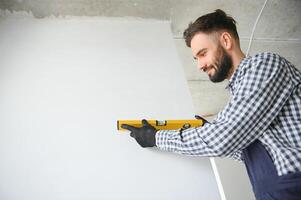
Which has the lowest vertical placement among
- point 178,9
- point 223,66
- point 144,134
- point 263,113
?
point 263,113

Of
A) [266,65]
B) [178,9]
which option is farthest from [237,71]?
[178,9]

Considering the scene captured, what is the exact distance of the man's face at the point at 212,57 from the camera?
4.00 ft

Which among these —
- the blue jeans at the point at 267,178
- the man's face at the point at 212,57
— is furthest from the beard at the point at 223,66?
the blue jeans at the point at 267,178

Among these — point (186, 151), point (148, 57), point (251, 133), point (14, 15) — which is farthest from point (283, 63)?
point (14, 15)

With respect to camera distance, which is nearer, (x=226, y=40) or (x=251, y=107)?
(x=251, y=107)

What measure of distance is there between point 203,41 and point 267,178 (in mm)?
661

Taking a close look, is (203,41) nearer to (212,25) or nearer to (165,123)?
(212,25)

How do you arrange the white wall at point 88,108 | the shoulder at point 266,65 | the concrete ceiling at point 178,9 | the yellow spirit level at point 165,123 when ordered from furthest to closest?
the concrete ceiling at point 178,9
the yellow spirit level at point 165,123
the white wall at point 88,108
the shoulder at point 266,65

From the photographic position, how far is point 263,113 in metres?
0.90

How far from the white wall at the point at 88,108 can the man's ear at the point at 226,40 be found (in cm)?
36

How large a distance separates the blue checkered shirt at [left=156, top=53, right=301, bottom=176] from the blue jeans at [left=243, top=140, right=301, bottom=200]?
3 cm

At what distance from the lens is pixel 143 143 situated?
47.9 inches

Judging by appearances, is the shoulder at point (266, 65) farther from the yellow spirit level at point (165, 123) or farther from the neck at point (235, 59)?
the yellow spirit level at point (165, 123)

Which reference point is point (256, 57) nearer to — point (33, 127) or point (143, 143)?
point (143, 143)
